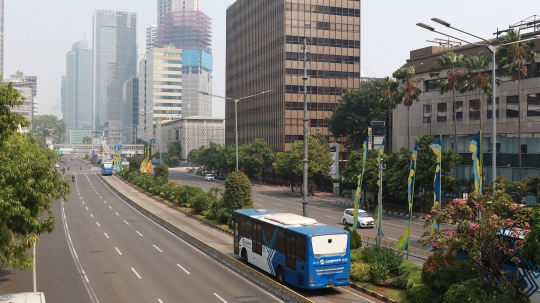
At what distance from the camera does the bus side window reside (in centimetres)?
2425

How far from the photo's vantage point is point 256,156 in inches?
4232

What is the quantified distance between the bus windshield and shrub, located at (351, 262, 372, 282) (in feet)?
7.27

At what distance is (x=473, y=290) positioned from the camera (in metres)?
18.4

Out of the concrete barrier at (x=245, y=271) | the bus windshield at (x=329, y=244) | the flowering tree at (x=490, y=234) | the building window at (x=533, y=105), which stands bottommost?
the concrete barrier at (x=245, y=271)

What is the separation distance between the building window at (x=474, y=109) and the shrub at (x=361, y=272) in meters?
41.2

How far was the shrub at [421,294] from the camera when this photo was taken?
2133cm

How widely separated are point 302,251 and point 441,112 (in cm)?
4923

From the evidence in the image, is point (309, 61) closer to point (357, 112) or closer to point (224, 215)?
point (357, 112)

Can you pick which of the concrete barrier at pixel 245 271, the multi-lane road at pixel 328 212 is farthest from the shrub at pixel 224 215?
the multi-lane road at pixel 328 212

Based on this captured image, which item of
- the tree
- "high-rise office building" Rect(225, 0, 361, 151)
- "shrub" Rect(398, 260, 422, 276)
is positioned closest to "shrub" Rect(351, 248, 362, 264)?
"shrub" Rect(398, 260, 422, 276)

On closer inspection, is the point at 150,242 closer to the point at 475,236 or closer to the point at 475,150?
the point at 475,150

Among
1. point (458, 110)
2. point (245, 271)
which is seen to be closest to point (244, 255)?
point (245, 271)

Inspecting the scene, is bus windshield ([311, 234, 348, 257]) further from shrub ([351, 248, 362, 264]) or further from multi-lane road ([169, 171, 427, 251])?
multi-lane road ([169, 171, 427, 251])

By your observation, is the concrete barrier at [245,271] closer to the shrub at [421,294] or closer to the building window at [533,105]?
the shrub at [421,294]
